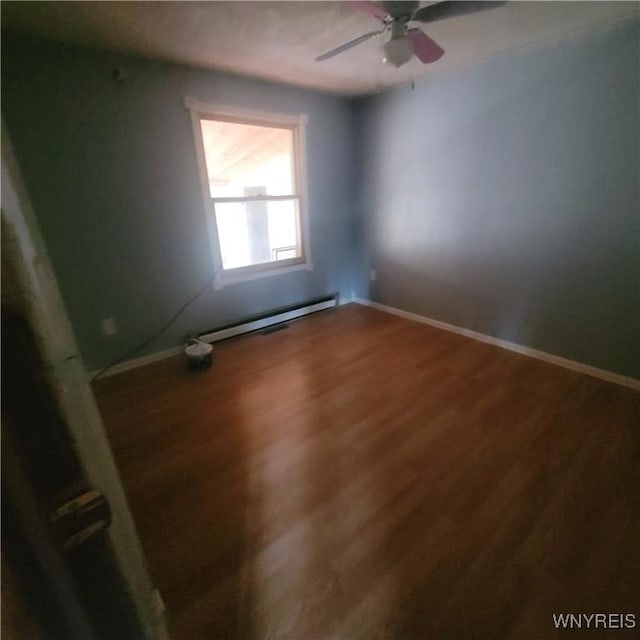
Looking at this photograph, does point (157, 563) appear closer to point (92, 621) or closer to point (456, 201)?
point (92, 621)

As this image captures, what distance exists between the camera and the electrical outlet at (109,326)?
2566 millimetres

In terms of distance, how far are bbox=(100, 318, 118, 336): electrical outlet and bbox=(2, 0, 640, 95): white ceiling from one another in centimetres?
179

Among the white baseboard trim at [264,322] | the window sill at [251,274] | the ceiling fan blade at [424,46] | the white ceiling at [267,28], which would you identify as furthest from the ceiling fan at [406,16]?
the white baseboard trim at [264,322]

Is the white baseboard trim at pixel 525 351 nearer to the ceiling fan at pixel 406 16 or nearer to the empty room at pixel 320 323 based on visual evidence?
the empty room at pixel 320 323

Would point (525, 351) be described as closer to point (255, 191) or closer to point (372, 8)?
point (372, 8)

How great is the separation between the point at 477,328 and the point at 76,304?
3.33 metres

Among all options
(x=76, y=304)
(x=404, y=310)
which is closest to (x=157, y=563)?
(x=76, y=304)

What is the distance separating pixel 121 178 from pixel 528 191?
9.98 feet

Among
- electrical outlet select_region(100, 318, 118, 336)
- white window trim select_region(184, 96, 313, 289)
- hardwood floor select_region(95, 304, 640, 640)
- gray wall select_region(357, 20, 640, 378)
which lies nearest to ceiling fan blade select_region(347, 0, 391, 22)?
gray wall select_region(357, 20, 640, 378)

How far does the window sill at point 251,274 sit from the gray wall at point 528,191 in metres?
1.12

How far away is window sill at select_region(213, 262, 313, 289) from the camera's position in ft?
10.0

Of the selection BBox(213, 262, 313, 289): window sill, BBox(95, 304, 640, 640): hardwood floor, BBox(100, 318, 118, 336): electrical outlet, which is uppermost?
BBox(213, 262, 313, 289): window sill

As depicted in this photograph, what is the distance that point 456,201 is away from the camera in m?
2.95

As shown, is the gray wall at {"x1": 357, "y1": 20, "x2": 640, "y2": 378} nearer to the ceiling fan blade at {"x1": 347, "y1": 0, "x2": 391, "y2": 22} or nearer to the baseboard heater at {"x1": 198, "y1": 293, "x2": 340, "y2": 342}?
the baseboard heater at {"x1": 198, "y1": 293, "x2": 340, "y2": 342}
